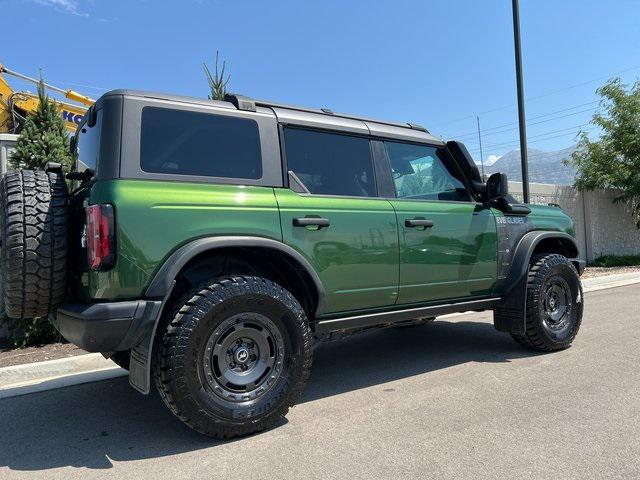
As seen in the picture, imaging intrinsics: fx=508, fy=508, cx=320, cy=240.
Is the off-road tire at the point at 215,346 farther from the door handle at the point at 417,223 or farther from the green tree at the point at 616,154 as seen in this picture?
the green tree at the point at 616,154

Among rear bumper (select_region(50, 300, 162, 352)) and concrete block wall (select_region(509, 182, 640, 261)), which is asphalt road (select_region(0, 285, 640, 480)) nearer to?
rear bumper (select_region(50, 300, 162, 352))

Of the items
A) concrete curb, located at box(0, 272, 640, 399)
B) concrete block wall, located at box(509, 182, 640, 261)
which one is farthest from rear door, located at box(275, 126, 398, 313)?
concrete block wall, located at box(509, 182, 640, 261)

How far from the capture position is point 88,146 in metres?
3.54

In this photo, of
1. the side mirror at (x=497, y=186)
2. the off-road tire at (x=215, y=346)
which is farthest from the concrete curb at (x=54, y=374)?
the side mirror at (x=497, y=186)

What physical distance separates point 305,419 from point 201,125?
6.88 ft

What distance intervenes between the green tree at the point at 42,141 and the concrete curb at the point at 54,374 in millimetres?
2361

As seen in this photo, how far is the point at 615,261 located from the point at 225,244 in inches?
578

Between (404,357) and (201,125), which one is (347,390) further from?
(201,125)

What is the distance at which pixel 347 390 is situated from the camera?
161 inches

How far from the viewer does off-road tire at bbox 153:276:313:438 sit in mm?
2922

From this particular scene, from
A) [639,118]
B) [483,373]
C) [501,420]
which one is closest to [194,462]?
[501,420]

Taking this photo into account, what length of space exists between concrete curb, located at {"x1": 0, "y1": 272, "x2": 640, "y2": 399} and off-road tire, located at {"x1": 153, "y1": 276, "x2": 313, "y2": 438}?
2146mm

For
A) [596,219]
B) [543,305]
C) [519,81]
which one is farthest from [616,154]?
[543,305]

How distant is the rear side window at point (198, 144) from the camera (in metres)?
3.12
